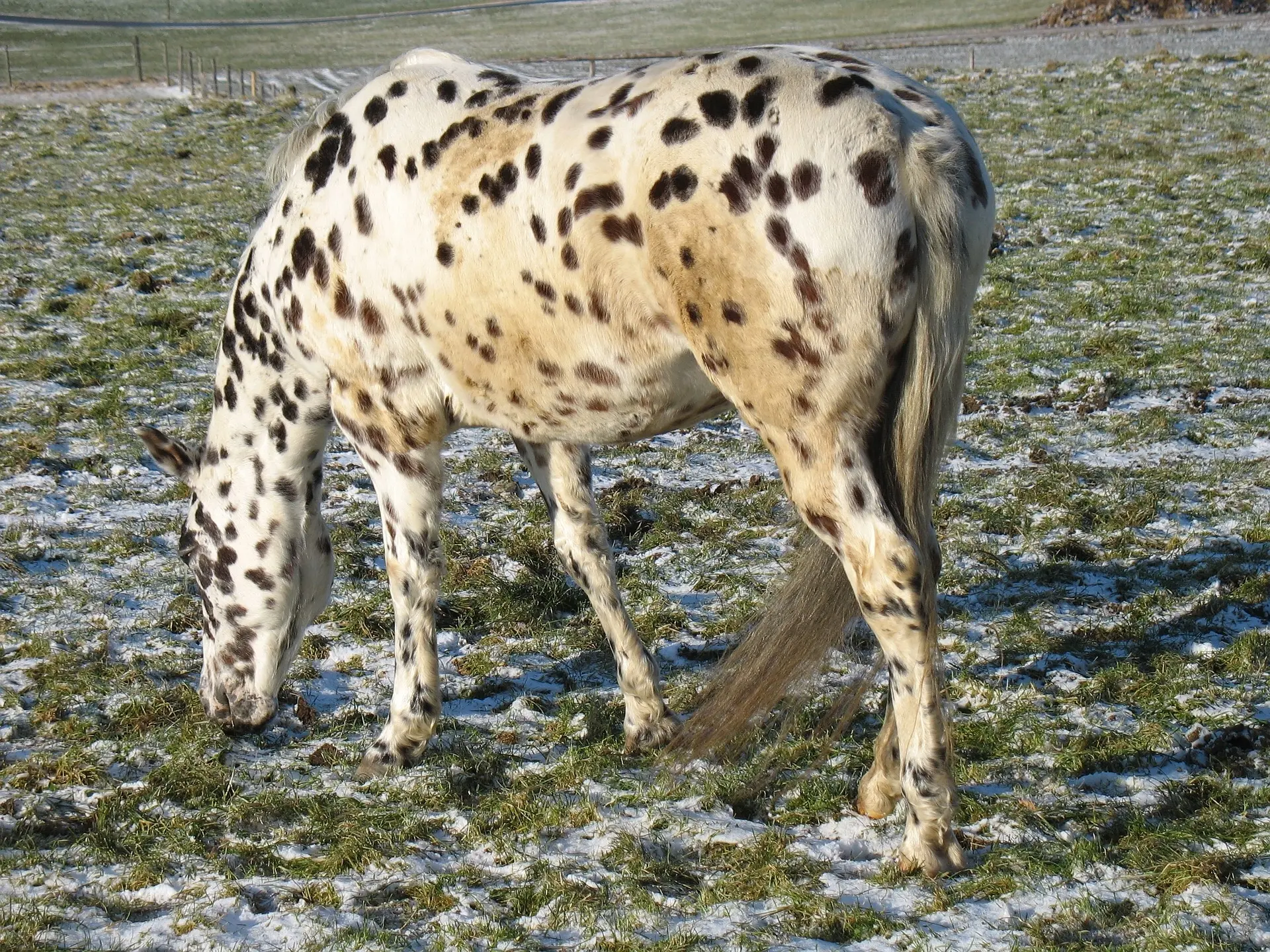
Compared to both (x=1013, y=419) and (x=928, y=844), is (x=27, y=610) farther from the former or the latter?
(x=1013, y=419)

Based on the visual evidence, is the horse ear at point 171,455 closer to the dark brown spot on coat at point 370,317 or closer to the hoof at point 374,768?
the dark brown spot on coat at point 370,317

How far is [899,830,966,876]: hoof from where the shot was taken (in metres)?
3.40

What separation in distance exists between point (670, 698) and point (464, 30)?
44727 mm

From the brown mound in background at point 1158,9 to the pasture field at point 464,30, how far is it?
15.2 ft

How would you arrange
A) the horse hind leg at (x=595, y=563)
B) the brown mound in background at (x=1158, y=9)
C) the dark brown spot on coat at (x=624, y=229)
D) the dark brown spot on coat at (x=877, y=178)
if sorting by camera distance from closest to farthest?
1. the dark brown spot on coat at (x=877, y=178)
2. the dark brown spot on coat at (x=624, y=229)
3. the horse hind leg at (x=595, y=563)
4. the brown mound in background at (x=1158, y=9)

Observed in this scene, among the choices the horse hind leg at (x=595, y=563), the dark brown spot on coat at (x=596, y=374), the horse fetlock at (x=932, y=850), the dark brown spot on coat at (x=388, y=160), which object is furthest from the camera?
the horse hind leg at (x=595, y=563)

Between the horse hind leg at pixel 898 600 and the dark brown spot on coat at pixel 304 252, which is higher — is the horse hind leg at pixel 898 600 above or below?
below

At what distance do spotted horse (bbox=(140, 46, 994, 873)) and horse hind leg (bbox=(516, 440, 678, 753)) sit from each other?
1 centimetres

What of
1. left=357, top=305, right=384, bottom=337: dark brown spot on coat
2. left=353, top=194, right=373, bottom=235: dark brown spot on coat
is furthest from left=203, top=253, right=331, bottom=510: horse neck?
left=353, top=194, right=373, bottom=235: dark brown spot on coat

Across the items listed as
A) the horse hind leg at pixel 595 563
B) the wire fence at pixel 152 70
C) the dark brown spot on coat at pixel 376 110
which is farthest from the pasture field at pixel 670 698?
the wire fence at pixel 152 70

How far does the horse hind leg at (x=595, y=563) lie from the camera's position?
4.32 m

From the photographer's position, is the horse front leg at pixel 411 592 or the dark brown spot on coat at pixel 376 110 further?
the horse front leg at pixel 411 592

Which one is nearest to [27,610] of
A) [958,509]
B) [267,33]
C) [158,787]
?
[158,787]

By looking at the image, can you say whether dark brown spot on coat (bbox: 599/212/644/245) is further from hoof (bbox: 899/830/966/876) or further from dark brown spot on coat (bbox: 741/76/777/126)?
hoof (bbox: 899/830/966/876)
